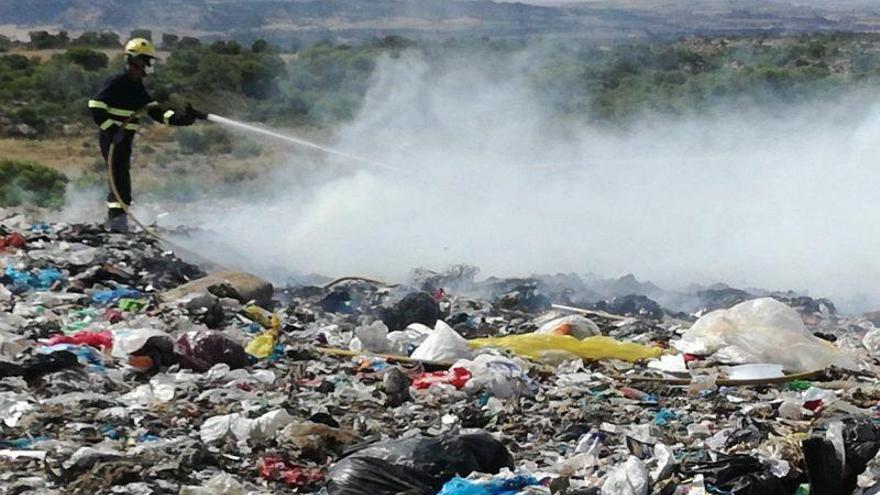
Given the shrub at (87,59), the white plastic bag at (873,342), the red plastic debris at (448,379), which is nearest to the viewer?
the red plastic debris at (448,379)

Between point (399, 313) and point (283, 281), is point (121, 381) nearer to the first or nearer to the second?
point (399, 313)

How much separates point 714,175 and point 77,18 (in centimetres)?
4681

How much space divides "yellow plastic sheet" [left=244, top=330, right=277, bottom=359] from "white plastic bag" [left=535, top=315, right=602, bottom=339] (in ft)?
5.64

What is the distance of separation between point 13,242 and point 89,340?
3.54 meters

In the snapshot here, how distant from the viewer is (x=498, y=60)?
1330 inches

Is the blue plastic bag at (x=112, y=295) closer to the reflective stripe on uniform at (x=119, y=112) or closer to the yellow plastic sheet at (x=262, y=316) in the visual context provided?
the yellow plastic sheet at (x=262, y=316)

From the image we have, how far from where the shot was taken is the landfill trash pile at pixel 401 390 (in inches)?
199

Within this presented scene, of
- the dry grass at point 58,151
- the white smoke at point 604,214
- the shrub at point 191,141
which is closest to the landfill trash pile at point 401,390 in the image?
the white smoke at point 604,214

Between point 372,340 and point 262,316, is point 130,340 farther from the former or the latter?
point 262,316

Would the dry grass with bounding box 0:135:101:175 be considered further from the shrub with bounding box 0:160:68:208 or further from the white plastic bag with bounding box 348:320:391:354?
the white plastic bag with bounding box 348:320:391:354

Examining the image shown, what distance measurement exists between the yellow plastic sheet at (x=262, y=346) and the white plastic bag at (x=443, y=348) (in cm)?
79

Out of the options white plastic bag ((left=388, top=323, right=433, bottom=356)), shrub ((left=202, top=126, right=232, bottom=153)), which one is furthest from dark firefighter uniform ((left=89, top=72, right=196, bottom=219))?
shrub ((left=202, top=126, right=232, bottom=153))

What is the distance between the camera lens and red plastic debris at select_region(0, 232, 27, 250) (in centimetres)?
1045

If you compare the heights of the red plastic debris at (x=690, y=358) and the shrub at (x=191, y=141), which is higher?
the red plastic debris at (x=690, y=358)
